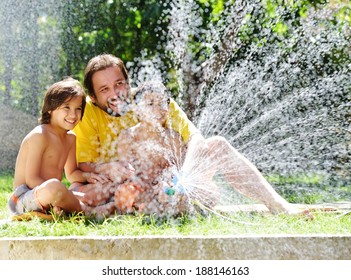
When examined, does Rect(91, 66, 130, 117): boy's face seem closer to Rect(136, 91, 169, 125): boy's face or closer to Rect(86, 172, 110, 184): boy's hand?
Rect(136, 91, 169, 125): boy's face

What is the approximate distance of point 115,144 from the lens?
3.52 metres

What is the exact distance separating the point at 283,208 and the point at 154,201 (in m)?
0.63

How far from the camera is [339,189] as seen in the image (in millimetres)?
5473

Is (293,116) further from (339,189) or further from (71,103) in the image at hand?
(71,103)

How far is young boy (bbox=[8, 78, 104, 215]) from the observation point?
10.8 ft

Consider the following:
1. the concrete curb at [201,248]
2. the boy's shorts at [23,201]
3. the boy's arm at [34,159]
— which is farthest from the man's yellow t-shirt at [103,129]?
the concrete curb at [201,248]

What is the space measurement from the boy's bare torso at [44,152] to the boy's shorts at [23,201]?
0.05m

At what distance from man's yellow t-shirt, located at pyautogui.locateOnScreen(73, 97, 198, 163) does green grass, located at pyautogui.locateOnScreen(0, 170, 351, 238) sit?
0.43m

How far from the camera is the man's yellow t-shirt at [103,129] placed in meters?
3.53

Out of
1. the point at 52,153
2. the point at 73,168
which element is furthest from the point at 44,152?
the point at 73,168

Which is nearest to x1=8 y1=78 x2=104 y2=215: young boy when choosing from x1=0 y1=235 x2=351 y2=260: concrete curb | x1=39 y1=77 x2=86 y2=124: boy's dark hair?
x1=39 y1=77 x2=86 y2=124: boy's dark hair

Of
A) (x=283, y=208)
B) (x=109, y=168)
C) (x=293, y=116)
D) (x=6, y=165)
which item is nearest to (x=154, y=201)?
(x=109, y=168)

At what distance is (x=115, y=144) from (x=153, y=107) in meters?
0.28

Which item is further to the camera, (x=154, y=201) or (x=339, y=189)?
(x=339, y=189)
